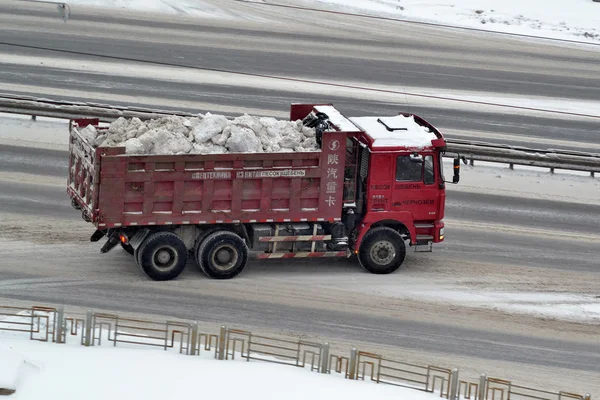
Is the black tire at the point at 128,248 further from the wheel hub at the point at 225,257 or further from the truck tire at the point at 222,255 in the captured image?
the wheel hub at the point at 225,257

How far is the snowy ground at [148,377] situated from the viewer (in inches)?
544

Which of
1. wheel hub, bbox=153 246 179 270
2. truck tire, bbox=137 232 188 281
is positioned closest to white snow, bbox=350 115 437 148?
truck tire, bbox=137 232 188 281

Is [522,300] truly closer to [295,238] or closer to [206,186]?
[295,238]

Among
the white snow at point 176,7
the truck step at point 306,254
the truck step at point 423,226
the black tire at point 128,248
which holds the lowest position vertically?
the black tire at point 128,248

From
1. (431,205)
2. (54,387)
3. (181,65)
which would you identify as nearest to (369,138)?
(431,205)

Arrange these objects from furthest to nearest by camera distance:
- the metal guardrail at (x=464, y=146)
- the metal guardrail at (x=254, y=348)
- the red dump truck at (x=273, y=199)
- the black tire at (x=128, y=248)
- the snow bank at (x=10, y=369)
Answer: the metal guardrail at (x=464, y=146), the black tire at (x=128, y=248), the red dump truck at (x=273, y=199), the metal guardrail at (x=254, y=348), the snow bank at (x=10, y=369)

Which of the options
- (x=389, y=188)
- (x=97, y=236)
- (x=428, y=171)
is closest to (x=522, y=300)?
(x=428, y=171)

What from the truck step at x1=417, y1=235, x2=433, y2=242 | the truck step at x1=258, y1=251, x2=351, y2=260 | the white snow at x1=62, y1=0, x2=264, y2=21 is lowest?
the truck step at x1=258, y1=251, x2=351, y2=260

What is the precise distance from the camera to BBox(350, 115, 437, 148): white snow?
20875 millimetres

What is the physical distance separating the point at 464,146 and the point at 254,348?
12825mm

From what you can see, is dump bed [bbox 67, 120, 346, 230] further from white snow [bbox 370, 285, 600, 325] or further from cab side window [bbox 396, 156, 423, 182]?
white snow [bbox 370, 285, 600, 325]

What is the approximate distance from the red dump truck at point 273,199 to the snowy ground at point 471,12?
76.5ft

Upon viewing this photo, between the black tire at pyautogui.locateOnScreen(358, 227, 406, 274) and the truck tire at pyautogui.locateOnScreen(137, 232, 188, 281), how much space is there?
3.51 m

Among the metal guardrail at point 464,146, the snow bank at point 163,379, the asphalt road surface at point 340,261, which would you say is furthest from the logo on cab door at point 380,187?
the metal guardrail at point 464,146
